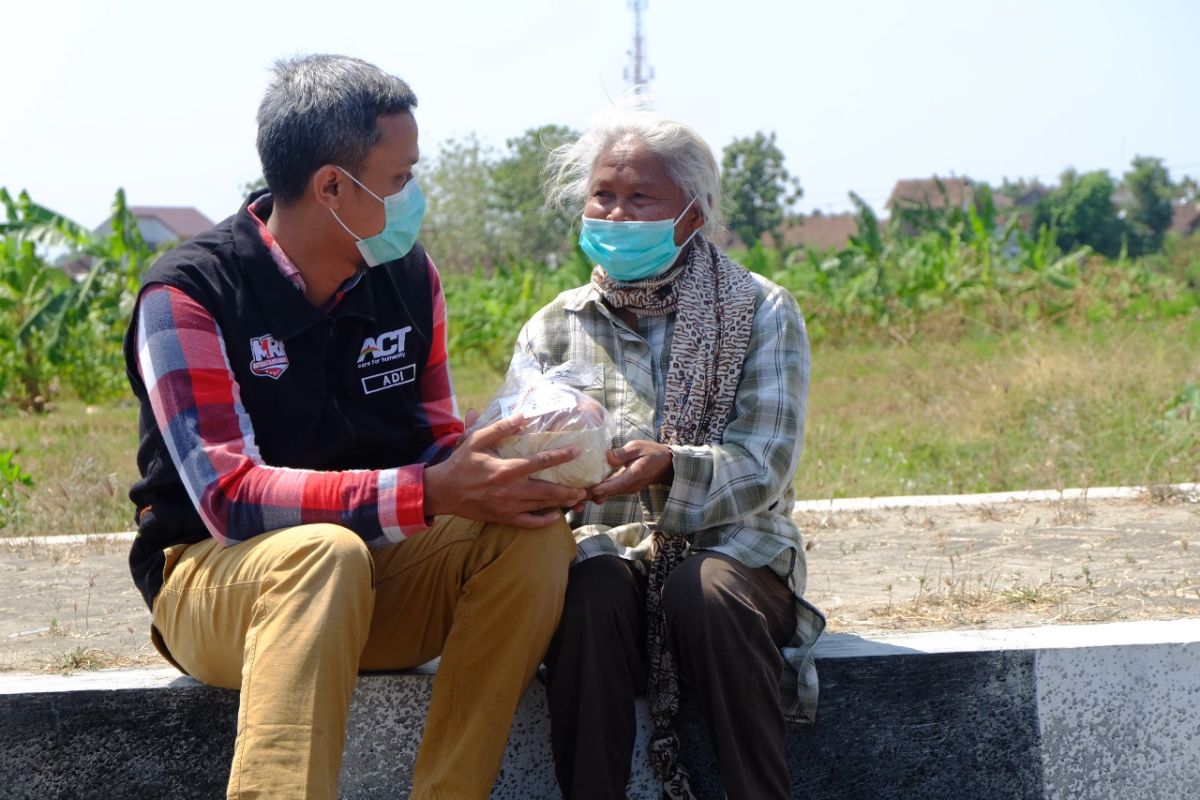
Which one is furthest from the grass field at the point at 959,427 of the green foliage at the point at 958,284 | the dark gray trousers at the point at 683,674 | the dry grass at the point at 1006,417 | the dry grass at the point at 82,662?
the dark gray trousers at the point at 683,674

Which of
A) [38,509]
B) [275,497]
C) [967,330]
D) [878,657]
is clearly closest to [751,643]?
[878,657]

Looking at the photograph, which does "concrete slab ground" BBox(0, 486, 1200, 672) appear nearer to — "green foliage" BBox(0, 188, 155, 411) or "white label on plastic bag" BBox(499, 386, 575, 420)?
"white label on plastic bag" BBox(499, 386, 575, 420)

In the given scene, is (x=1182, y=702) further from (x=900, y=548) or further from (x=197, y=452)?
(x=197, y=452)

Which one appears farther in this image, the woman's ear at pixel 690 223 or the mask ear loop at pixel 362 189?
the woman's ear at pixel 690 223

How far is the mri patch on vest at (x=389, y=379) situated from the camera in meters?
3.00

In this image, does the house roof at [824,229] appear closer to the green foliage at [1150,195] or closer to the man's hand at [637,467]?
the green foliage at [1150,195]

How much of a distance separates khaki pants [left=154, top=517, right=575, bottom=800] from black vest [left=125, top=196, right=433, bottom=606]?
135 mm

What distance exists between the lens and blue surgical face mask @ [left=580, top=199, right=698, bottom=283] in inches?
127

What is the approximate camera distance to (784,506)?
3191 mm

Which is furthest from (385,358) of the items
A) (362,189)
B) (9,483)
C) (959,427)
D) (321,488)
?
(959,427)

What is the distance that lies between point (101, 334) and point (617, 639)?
37.1ft

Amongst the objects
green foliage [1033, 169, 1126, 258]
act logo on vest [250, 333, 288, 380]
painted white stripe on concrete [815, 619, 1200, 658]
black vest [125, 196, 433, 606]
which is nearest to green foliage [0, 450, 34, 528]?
black vest [125, 196, 433, 606]

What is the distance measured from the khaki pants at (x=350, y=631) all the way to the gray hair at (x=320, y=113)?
802 mm

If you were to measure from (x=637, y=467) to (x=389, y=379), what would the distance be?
0.62m
